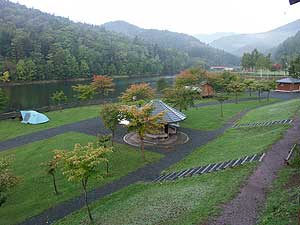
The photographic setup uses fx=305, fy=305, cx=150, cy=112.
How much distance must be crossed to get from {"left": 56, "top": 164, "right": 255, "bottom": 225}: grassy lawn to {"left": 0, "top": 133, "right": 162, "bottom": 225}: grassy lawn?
2027mm

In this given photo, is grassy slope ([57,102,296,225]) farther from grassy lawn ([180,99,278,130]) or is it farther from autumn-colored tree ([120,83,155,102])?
autumn-colored tree ([120,83,155,102])

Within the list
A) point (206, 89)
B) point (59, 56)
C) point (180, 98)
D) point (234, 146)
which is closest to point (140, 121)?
point (234, 146)

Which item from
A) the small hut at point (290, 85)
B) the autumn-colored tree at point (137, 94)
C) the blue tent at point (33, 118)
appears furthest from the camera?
the small hut at point (290, 85)

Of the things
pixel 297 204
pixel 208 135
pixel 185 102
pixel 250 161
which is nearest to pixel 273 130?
pixel 208 135

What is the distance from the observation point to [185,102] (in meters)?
31.5

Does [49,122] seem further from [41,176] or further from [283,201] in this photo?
[283,201]

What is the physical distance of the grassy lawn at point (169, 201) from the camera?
35.9 ft

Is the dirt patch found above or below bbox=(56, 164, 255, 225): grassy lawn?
above

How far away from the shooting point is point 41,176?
686 inches

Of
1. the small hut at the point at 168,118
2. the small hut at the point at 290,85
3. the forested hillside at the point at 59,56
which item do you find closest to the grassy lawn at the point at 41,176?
the small hut at the point at 168,118

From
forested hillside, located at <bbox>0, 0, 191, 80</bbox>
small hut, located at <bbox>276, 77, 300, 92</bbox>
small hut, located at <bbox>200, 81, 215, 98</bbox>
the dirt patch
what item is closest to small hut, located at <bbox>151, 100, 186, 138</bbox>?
the dirt patch

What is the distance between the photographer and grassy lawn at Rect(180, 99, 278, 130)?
29.7 m

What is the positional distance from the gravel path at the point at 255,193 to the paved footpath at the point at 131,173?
20.1 ft

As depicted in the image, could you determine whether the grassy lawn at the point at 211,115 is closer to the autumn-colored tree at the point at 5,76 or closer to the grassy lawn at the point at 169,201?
the grassy lawn at the point at 169,201
